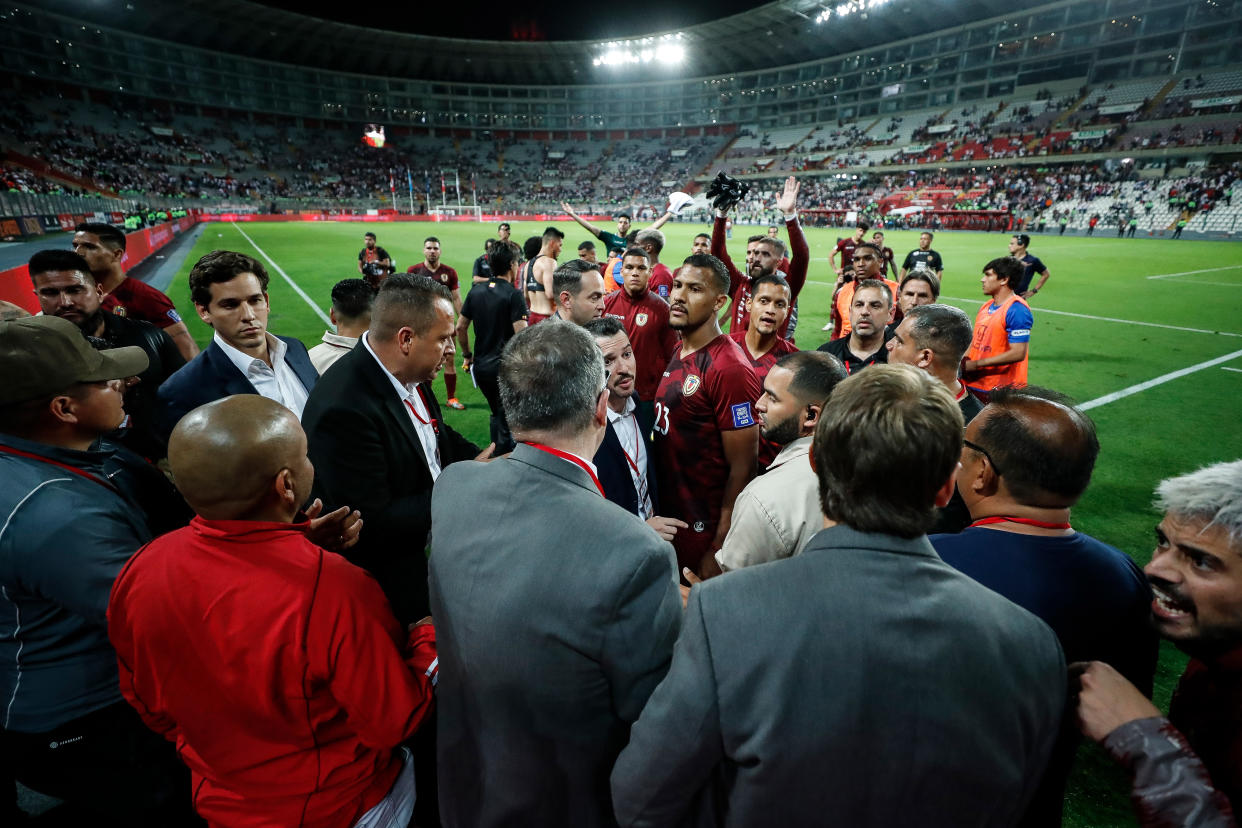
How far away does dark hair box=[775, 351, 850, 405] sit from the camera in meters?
2.80

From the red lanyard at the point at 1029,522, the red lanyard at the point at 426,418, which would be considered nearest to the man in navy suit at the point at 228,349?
the red lanyard at the point at 426,418

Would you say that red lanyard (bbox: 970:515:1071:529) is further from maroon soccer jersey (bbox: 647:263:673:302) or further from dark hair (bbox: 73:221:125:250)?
dark hair (bbox: 73:221:125:250)

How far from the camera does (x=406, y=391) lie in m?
3.01

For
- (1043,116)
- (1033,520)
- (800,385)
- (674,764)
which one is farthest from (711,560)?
(1043,116)

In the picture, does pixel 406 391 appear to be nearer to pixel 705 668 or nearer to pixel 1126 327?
pixel 705 668

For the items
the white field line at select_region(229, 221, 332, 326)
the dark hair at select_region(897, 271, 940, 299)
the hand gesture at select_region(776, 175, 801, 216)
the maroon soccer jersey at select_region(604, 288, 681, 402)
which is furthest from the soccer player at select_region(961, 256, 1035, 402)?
the white field line at select_region(229, 221, 332, 326)

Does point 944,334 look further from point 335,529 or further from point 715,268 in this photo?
point 335,529

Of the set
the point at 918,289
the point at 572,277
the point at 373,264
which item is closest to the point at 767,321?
the point at 572,277

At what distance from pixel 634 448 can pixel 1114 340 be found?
40.2 feet

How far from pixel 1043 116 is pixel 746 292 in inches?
2484

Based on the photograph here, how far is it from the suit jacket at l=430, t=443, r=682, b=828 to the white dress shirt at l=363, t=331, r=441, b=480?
1417mm

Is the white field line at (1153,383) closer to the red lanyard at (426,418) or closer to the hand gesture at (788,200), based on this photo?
the hand gesture at (788,200)

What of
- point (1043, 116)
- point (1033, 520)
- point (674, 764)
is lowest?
point (674, 764)

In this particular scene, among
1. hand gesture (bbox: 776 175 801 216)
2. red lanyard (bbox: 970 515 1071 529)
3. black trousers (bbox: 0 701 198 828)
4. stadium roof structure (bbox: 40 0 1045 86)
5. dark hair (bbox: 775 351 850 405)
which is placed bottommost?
black trousers (bbox: 0 701 198 828)
